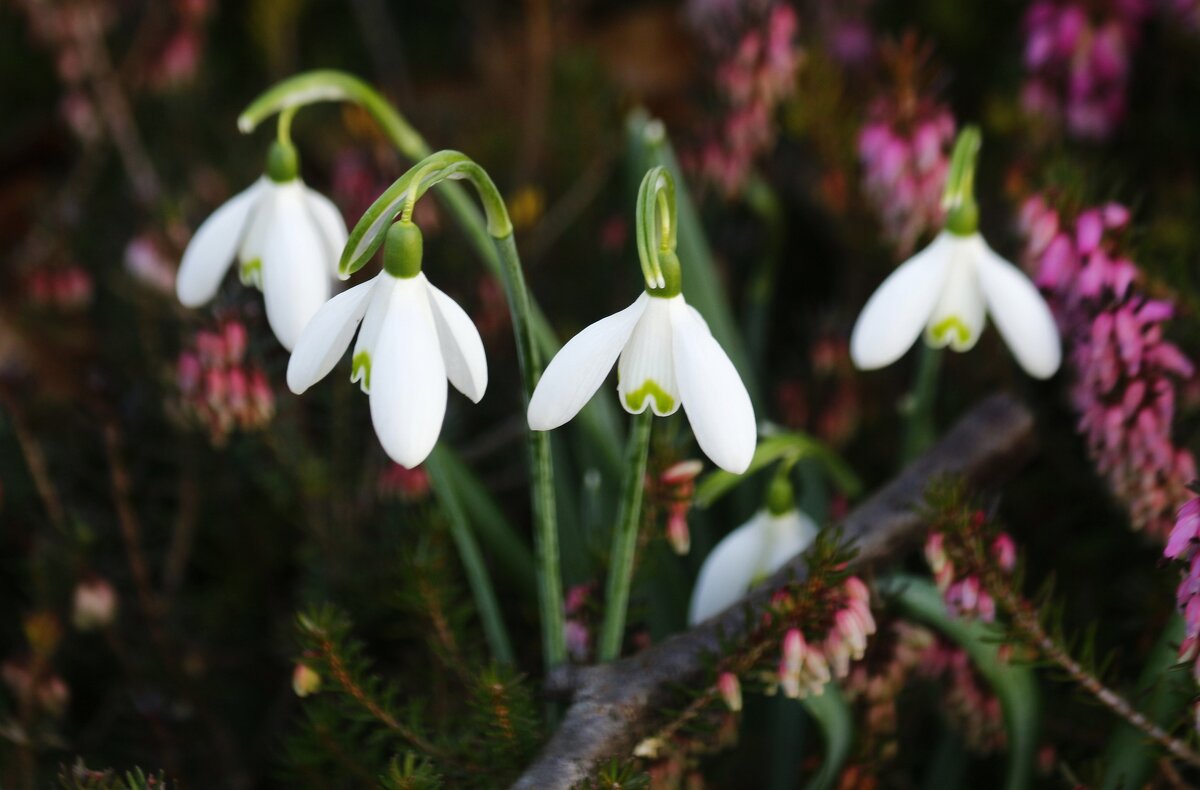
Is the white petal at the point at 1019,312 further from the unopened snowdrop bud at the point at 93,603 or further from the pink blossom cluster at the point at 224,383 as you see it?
the unopened snowdrop bud at the point at 93,603

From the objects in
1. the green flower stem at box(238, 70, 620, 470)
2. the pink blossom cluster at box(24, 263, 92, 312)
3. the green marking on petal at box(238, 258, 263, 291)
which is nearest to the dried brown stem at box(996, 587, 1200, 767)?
the green flower stem at box(238, 70, 620, 470)

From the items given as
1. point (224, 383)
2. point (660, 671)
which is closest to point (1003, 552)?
point (660, 671)

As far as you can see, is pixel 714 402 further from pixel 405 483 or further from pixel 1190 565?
pixel 405 483

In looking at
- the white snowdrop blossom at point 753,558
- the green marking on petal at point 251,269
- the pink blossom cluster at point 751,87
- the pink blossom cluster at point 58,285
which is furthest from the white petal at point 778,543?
the pink blossom cluster at point 58,285

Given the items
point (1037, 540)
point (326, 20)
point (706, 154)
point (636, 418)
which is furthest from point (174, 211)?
point (326, 20)

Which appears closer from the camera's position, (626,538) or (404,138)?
(626,538)

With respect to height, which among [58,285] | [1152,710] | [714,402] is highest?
[58,285]
